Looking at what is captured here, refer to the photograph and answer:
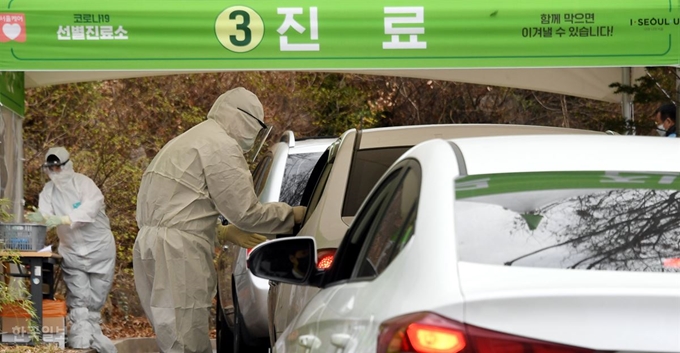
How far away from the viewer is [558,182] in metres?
3.26

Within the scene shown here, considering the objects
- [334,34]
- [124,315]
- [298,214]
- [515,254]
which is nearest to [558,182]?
[515,254]

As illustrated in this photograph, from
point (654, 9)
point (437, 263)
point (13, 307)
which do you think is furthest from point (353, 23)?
point (437, 263)

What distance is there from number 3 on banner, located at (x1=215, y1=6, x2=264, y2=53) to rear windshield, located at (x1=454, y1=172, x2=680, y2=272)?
558 centimetres

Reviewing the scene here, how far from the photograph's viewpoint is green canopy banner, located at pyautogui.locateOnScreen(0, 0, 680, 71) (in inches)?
340

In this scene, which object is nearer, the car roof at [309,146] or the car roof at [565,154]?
the car roof at [565,154]

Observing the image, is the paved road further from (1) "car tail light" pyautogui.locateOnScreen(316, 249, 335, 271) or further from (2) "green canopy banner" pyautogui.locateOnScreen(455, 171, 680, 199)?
(2) "green canopy banner" pyautogui.locateOnScreen(455, 171, 680, 199)

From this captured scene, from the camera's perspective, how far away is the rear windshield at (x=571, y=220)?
288cm

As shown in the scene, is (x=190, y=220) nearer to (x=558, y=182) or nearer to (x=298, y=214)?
(x=298, y=214)

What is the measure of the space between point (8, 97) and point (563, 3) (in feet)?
16.6

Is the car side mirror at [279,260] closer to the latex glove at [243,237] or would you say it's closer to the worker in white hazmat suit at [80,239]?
the latex glove at [243,237]

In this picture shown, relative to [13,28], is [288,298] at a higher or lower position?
lower

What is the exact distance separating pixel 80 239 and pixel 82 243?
0.20 feet

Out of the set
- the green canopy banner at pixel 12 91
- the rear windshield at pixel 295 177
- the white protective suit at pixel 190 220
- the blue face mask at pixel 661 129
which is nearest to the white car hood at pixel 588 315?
the white protective suit at pixel 190 220

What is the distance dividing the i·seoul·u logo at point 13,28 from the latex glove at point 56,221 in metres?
3.47
